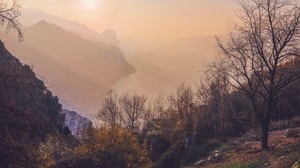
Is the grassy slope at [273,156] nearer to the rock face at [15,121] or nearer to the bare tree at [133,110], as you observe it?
the rock face at [15,121]

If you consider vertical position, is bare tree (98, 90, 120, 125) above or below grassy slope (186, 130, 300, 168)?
above

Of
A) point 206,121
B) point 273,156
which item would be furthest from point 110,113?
point 273,156

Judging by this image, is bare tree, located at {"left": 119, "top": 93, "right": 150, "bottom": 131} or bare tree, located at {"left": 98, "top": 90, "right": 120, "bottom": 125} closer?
bare tree, located at {"left": 119, "top": 93, "right": 150, "bottom": 131}

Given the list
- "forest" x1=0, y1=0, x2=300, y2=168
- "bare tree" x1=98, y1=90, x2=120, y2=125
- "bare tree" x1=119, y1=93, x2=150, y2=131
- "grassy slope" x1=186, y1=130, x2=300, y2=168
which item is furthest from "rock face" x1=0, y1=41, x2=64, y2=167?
"bare tree" x1=98, y1=90, x2=120, y2=125

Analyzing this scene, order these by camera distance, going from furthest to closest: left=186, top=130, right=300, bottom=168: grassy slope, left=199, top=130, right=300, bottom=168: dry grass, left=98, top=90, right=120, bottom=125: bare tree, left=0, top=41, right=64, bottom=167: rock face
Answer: left=98, top=90, right=120, bottom=125: bare tree < left=186, top=130, right=300, bottom=168: grassy slope < left=199, top=130, right=300, bottom=168: dry grass < left=0, top=41, right=64, bottom=167: rock face

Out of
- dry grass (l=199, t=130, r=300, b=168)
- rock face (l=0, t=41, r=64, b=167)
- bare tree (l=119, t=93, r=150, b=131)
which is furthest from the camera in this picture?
bare tree (l=119, t=93, r=150, b=131)

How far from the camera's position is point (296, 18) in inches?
1162

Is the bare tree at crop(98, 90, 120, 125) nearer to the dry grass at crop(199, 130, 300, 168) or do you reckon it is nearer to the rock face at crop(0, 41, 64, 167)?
the dry grass at crop(199, 130, 300, 168)

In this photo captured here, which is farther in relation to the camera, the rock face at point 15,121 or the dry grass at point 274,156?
the dry grass at point 274,156

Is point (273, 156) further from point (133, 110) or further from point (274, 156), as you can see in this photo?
point (133, 110)

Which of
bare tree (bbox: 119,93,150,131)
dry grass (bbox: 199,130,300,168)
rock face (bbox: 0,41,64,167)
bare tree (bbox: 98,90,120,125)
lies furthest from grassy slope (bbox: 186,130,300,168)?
bare tree (bbox: 98,90,120,125)

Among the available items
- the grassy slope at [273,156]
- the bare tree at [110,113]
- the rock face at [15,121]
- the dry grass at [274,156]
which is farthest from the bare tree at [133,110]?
the rock face at [15,121]

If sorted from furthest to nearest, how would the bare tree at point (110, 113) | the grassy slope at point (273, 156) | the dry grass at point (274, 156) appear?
the bare tree at point (110, 113) < the grassy slope at point (273, 156) < the dry grass at point (274, 156)

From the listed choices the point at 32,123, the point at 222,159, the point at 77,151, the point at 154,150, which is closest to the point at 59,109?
the point at 154,150
